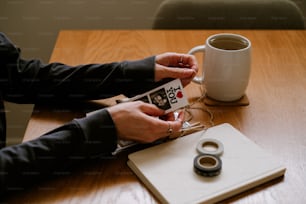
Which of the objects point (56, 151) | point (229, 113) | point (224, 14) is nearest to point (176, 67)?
point (229, 113)

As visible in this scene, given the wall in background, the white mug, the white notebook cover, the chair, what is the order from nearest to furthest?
the white notebook cover < the white mug < the chair < the wall in background

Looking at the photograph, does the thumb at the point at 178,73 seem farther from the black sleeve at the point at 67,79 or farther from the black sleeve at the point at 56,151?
the black sleeve at the point at 56,151

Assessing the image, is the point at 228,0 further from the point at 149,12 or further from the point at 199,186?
the point at 199,186

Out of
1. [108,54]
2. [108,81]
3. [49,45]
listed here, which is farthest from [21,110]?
[108,81]

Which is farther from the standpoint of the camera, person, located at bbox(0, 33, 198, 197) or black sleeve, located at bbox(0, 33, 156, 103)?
black sleeve, located at bbox(0, 33, 156, 103)

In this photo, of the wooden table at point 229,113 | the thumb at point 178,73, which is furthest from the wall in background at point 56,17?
the thumb at point 178,73

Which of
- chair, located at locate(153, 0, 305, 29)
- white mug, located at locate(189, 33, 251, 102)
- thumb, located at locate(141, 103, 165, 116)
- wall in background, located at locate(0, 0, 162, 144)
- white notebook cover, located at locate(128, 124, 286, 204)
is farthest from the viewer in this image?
wall in background, located at locate(0, 0, 162, 144)

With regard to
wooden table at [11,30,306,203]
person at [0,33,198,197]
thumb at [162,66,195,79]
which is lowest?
wooden table at [11,30,306,203]

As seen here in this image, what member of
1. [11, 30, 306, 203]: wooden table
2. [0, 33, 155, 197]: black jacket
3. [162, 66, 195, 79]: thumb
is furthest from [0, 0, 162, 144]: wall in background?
[162, 66, 195, 79]: thumb

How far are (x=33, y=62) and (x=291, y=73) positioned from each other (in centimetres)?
65

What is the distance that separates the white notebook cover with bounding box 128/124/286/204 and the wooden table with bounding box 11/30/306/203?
20 millimetres

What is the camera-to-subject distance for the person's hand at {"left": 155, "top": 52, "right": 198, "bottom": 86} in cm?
103

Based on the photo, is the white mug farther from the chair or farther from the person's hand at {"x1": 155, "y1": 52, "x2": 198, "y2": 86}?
the chair

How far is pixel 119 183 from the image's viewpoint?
0.84 metres
